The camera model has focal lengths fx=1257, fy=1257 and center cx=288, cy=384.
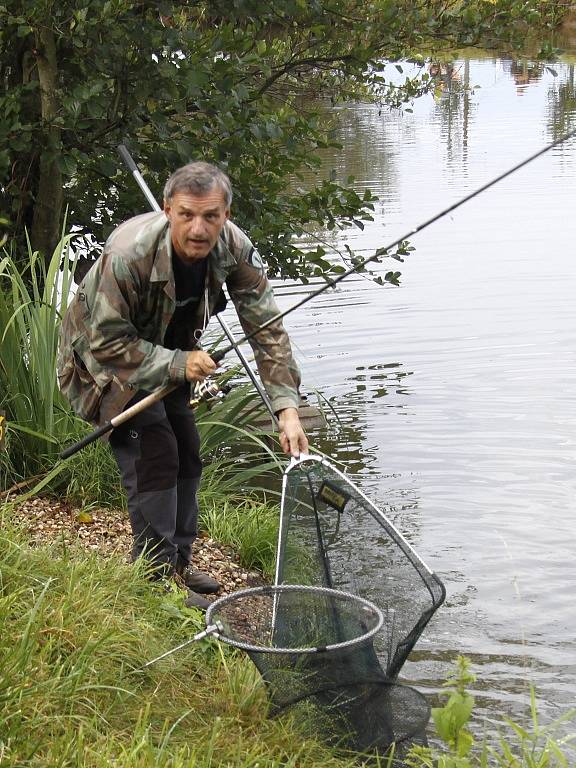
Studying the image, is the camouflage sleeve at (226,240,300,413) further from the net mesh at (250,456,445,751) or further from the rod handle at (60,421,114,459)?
the rod handle at (60,421,114,459)

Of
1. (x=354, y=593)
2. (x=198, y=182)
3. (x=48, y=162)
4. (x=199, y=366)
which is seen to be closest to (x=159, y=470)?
(x=199, y=366)

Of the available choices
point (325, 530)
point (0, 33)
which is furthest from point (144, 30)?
point (325, 530)

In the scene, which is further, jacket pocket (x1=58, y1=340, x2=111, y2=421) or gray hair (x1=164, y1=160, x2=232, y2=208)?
jacket pocket (x1=58, y1=340, x2=111, y2=421)

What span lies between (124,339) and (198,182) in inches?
24.8

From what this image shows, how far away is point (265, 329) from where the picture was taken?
4922 millimetres

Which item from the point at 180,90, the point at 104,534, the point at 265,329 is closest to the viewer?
the point at 265,329

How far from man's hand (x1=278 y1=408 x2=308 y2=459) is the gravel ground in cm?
102

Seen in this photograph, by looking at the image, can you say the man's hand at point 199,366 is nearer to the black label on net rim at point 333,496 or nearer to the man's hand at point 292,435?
the man's hand at point 292,435

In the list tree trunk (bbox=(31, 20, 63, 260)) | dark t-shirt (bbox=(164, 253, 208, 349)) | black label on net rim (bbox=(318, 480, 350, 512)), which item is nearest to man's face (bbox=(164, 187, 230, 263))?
dark t-shirt (bbox=(164, 253, 208, 349))

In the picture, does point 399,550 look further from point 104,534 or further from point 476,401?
point 476,401

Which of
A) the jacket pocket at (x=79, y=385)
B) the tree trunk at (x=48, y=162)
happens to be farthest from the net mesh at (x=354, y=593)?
the tree trunk at (x=48, y=162)

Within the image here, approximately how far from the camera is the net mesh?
409 centimetres

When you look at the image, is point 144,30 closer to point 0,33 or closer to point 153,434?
point 0,33

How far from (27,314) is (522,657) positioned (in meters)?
2.90
